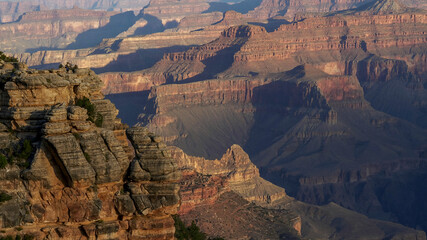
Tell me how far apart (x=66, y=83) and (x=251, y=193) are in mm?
84897

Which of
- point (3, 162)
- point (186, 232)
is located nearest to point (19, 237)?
point (3, 162)

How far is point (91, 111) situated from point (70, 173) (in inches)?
194

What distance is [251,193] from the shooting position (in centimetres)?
11644

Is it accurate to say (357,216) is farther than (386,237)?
Yes

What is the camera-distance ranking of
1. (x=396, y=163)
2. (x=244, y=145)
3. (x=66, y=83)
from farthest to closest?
(x=244, y=145) < (x=396, y=163) < (x=66, y=83)

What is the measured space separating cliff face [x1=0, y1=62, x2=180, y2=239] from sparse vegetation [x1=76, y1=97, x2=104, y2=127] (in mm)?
1111

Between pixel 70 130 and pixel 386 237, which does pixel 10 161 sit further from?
pixel 386 237

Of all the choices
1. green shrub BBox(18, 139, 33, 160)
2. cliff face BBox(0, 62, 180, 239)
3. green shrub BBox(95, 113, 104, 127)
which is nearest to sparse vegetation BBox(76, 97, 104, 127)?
green shrub BBox(95, 113, 104, 127)

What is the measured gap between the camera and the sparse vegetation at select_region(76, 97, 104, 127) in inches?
1345

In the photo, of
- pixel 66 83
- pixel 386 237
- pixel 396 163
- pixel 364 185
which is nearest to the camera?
pixel 66 83

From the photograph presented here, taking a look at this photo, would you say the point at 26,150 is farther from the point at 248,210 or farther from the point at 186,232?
the point at 248,210

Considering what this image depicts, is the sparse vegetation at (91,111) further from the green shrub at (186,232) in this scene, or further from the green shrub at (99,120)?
the green shrub at (186,232)

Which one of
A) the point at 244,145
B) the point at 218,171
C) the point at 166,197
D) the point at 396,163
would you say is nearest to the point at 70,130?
the point at 166,197

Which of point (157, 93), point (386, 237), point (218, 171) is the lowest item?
point (386, 237)
